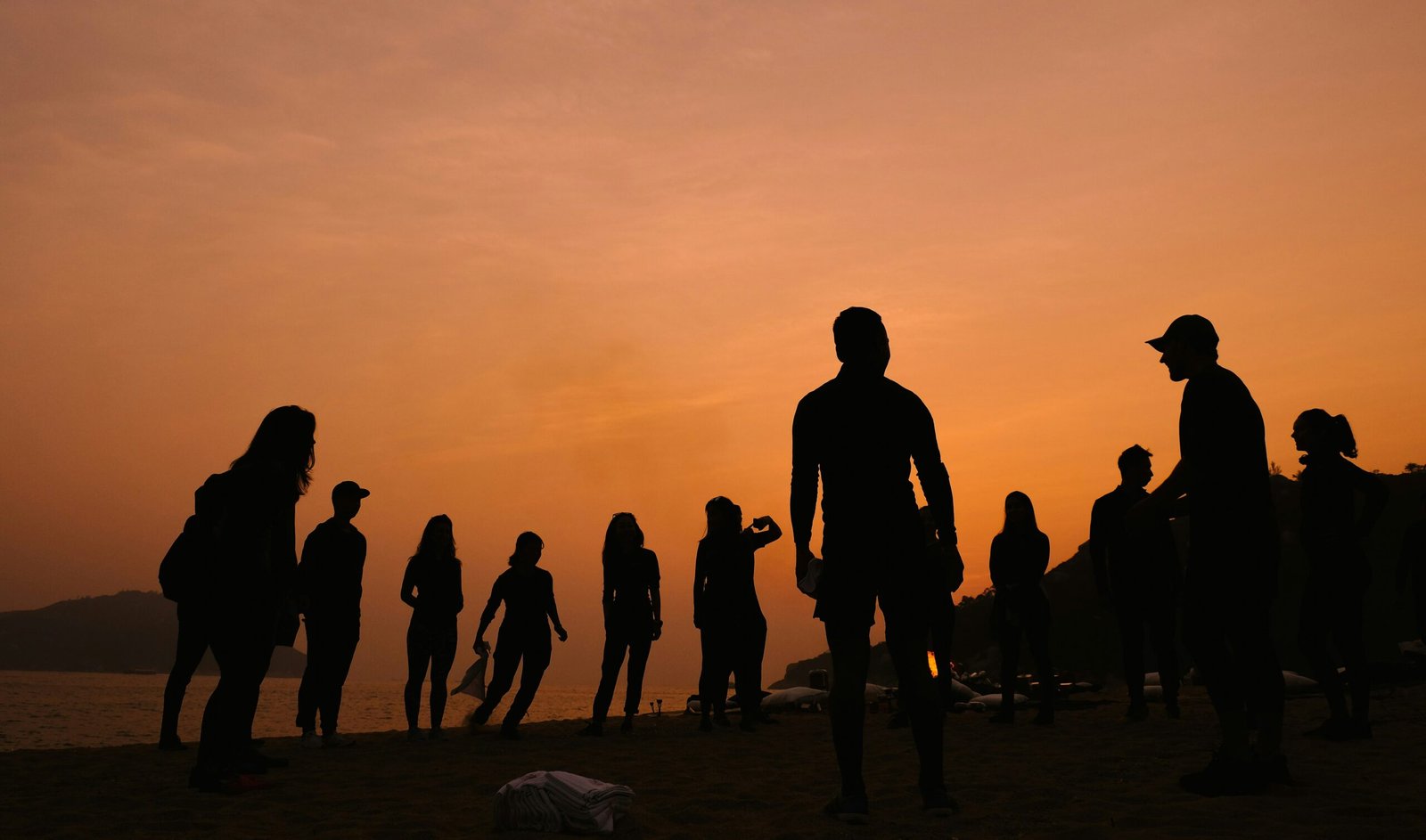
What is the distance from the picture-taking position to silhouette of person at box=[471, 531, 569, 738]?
10.1m

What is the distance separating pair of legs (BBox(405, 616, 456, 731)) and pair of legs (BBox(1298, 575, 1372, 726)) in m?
7.65

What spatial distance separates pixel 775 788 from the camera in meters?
6.12

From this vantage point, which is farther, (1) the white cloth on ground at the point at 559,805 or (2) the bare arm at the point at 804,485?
(2) the bare arm at the point at 804,485

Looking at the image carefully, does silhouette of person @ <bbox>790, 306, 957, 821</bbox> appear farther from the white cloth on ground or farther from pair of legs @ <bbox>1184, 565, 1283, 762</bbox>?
pair of legs @ <bbox>1184, 565, 1283, 762</bbox>

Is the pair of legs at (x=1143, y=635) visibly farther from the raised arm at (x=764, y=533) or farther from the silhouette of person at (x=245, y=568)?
the silhouette of person at (x=245, y=568)

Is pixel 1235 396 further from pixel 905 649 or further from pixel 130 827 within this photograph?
pixel 130 827

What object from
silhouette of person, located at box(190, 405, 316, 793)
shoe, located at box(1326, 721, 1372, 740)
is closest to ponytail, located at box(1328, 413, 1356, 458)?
shoe, located at box(1326, 721, 1372, 740)

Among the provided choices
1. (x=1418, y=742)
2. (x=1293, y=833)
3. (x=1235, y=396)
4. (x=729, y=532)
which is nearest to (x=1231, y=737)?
(x=1293, y=833)

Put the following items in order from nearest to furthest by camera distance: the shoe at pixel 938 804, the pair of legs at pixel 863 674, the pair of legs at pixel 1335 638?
the pair of legs at pixel 863 674, the shoe at pixel 938 804, the pair of legs at pixel 1335 638

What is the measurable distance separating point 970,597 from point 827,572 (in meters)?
45.4

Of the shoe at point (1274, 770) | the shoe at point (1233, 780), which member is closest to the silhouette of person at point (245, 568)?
the shoe at point (1233, 780)

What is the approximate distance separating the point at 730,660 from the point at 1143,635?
14.2 ft

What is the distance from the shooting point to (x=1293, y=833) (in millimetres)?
3922

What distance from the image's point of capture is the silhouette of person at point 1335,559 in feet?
22.5
